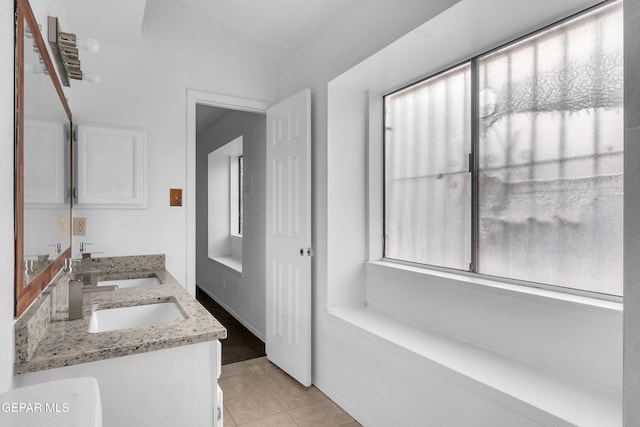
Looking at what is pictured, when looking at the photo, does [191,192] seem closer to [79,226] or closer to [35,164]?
[79,226]

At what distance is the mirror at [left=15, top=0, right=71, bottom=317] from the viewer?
3.24ft

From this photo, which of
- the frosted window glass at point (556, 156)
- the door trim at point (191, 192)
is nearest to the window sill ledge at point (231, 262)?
the door trim at point (191, 192)

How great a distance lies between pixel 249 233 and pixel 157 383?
267 centimetres

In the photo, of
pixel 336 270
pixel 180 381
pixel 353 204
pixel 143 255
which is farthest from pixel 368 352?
pixel 143 255

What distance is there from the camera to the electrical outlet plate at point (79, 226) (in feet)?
7.47

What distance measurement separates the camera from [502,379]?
145 cm

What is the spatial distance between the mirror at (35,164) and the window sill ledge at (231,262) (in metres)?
2.71

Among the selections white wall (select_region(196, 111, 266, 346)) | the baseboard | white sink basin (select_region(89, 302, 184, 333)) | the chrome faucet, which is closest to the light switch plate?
white wall (select_region(196, 111, 266, 346))

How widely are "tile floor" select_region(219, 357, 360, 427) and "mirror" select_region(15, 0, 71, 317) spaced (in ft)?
4.44

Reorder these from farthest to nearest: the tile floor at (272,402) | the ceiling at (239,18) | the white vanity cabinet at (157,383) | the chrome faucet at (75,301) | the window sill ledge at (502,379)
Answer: the tile floor at (272,402) < the ceiling at (239,18) < the chrome faucet at (75,301) < the window sill ledge at (502,379) < the white vanity cabinet at (157,383)

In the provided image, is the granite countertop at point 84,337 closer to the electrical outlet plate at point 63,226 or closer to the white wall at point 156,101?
the electrical outlet plate at point 63,226

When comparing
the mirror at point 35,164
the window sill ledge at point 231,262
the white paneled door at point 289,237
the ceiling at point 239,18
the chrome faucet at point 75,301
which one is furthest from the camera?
the window sill ledge at point 231,262

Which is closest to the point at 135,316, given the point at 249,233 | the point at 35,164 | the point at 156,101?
the point at 35,164
